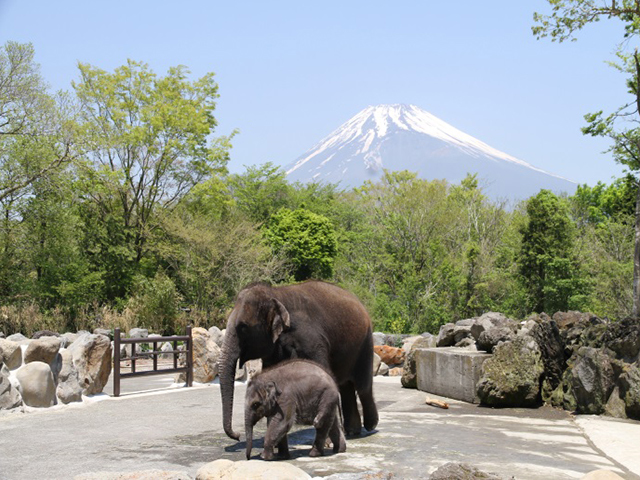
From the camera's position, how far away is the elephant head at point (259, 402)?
21.0ft

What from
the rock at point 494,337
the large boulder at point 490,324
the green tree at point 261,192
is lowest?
the rock at point 494,337

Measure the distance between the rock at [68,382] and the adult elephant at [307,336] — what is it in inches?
174

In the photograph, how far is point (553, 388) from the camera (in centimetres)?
1150

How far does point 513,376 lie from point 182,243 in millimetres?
21613

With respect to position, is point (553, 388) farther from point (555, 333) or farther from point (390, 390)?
point (390, 390)

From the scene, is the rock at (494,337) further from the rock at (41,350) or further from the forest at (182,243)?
the forest at (182,243)

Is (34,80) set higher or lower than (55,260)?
higher

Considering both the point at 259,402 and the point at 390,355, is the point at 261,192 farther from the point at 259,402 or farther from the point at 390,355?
the point at 259,402

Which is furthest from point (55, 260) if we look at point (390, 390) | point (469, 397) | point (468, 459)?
point (468, 459)

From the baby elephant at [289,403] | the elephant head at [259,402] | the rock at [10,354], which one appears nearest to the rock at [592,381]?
the baby elephant at [289,403]

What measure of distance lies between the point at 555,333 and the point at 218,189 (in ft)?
82.2

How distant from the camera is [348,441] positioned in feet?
25.5


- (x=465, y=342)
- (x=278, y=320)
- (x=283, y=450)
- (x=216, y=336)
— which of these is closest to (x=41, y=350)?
(x=216, y=336)

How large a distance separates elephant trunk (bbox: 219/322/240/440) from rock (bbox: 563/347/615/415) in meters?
5.99
